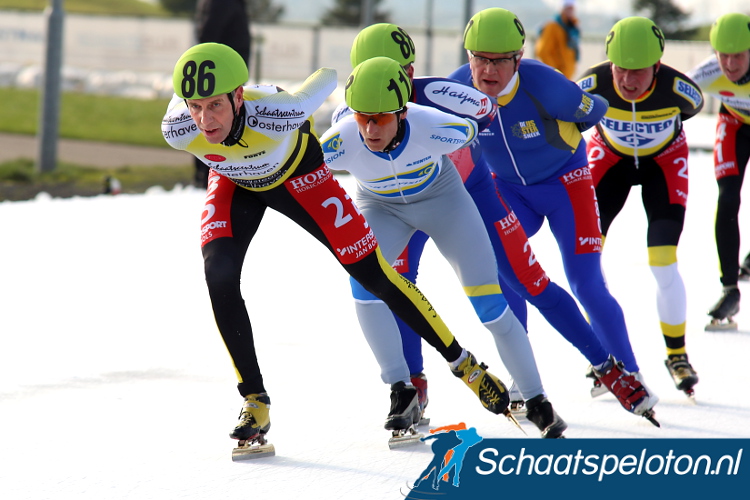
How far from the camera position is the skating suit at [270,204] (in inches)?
147

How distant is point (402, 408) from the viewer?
3963mm

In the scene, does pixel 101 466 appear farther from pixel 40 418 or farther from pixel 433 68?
pixel 433 68

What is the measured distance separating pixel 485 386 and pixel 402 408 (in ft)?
1.19

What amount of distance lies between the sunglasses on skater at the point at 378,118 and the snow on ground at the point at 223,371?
1.33 metres

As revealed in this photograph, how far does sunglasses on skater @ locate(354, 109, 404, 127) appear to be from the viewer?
3.80 m

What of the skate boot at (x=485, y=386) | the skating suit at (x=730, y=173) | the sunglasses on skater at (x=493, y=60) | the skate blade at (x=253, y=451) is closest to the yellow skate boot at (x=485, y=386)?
the skate boot at (x=485, y=386)

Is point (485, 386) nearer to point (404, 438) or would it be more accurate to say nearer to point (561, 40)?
point (404, 438)

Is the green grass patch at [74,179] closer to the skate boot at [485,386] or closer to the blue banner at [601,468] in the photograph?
the skate boot at [485,386]

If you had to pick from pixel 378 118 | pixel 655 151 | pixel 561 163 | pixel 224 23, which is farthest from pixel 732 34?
pixel 224 23

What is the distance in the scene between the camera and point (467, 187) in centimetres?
444

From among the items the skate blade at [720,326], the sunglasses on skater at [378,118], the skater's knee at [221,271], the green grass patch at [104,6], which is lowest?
the skate blade at [720,326]

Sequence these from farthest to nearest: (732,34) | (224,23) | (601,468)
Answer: (224,23) → (732,34) → (601,468)

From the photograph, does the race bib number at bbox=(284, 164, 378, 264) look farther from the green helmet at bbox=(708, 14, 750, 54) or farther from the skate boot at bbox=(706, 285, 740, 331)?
the skate boot at bbox=(706, 285, 740, 331)

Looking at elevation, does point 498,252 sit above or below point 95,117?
above
